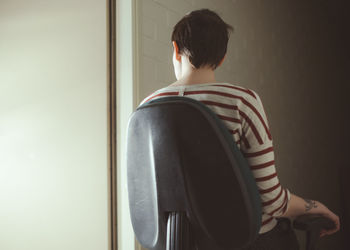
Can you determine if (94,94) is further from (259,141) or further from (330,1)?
(330,1)

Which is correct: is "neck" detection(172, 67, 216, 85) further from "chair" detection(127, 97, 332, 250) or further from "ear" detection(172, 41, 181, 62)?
"chair" detection(127, 97, 332, 250)

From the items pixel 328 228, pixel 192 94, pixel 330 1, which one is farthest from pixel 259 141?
pixel 330 1

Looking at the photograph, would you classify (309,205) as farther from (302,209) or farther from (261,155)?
(261,155)

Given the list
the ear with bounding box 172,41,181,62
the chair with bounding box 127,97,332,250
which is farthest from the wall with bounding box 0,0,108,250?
the chair with bounding box 127,97,332,250

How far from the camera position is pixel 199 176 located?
23.5 inches

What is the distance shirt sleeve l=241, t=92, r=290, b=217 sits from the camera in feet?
2.20

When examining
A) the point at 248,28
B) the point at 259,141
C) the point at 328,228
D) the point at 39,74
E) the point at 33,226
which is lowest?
the point at 33,226

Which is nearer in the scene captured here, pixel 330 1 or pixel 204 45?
pixel 204 45

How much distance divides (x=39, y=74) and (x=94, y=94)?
0.30 m

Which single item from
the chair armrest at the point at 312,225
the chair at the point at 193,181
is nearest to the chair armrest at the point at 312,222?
the chair armrest at the point at 312,225

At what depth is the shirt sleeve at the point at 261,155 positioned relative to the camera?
2.20 feet

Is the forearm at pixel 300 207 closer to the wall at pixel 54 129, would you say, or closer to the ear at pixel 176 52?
the ear at pixel 176 52

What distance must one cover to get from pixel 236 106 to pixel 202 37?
212 millimetres

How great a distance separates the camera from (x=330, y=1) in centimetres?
341
